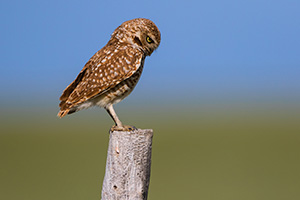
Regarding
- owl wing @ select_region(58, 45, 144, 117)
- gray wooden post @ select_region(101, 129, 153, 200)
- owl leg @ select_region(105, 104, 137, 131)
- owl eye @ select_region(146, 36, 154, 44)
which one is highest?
owl eye @ select_region(146, 36, 154, 44)

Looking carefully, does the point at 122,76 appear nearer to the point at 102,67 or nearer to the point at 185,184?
the point at 102,67

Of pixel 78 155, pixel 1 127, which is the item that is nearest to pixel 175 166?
pixel 78 155

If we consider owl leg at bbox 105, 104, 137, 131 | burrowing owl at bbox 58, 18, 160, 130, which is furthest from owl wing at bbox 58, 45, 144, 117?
owl leg at bbox 105, 104, 137, 131

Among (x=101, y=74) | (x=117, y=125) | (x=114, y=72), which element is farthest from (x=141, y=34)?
(x=117, y=125)

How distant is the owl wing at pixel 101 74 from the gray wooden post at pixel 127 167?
0.91 m

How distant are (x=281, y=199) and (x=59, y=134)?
2644 centimetres

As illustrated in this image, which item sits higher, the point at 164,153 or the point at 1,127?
the point at 1,127

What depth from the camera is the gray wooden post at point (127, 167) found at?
5.11 meters

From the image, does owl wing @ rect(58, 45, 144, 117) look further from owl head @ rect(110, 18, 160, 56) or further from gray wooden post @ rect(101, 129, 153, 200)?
gray wooden post @ rect(101, 129, 153, 200)

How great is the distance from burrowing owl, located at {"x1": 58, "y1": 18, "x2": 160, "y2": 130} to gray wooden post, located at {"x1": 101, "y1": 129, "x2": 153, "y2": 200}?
2.42 feet

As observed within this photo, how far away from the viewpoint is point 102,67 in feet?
19.8

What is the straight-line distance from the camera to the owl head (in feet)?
20.9

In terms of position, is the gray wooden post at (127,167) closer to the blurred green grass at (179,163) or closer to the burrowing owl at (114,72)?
the burrowing owl at (114,72)

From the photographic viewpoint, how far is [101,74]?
5.98m
